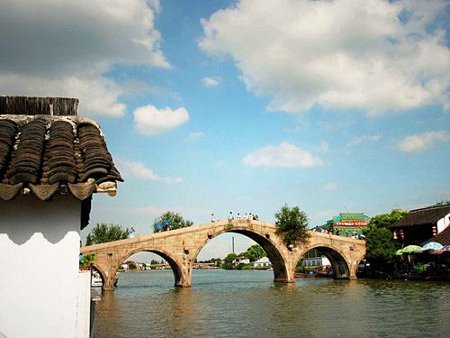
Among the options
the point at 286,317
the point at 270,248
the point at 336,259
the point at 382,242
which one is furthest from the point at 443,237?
the point at 286,317

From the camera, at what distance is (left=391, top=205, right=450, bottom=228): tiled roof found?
3441cm

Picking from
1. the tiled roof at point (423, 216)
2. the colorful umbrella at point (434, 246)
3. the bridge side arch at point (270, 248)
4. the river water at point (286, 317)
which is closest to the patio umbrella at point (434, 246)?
the colorful umbrella at point (434, 246)

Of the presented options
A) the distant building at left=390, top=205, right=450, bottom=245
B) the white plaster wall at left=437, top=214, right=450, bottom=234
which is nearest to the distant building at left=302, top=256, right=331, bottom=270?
the distant building at left=390, top=205, right=450, bottom=245

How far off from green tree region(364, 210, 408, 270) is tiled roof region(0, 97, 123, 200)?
120ft

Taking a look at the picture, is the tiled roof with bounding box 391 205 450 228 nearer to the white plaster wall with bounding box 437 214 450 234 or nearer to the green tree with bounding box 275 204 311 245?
the white plaster wall with bounding box 437 214 450 234

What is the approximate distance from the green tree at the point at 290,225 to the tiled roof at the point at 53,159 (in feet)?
108

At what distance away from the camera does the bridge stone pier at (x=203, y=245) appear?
1188 inches

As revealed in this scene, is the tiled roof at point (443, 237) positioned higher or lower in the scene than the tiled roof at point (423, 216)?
lower

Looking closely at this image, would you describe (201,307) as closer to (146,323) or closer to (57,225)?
(146,323)

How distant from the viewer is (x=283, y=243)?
36.6m

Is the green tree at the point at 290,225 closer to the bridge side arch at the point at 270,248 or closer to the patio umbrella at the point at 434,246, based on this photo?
the bridge side arch at the point at 270,248

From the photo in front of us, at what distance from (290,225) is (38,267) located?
34453mm

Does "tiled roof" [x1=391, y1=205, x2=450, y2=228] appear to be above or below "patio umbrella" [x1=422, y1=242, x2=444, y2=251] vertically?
above

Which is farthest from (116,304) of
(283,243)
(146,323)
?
(283,243)
